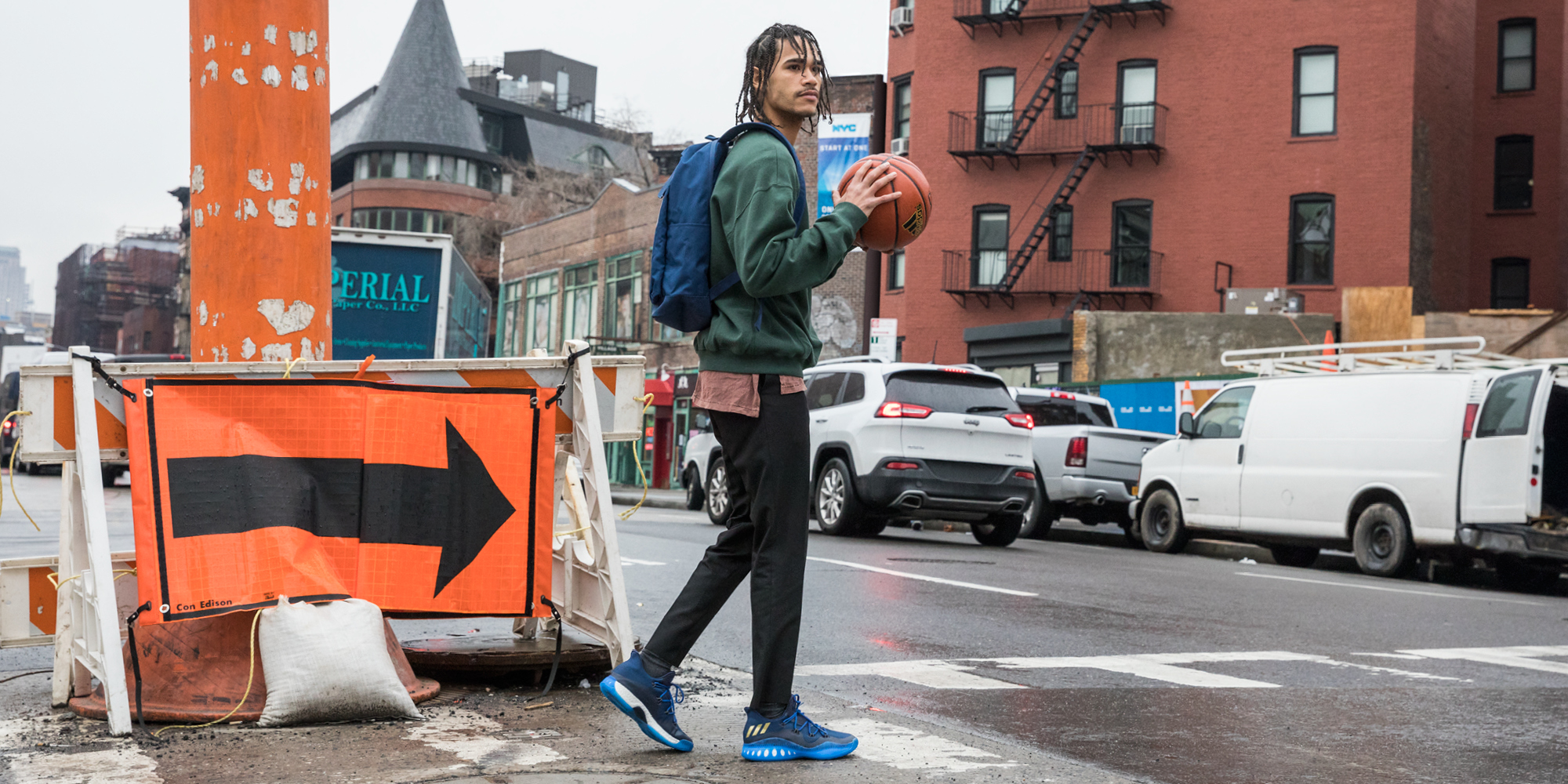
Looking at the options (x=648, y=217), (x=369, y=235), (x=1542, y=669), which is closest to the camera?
(x=1542, y=669)

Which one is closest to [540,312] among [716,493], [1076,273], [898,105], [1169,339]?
[898,105]

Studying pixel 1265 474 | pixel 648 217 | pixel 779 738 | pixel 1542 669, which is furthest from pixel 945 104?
pixel 779 738

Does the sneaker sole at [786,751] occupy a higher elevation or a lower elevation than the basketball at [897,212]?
lower

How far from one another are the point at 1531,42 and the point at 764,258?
1496 inches

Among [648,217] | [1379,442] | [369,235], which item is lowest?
[1379,442]

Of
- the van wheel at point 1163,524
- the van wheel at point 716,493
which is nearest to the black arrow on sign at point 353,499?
the van wheel at point 716,493

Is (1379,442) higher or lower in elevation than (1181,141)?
lower

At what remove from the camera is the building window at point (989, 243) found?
3516cm

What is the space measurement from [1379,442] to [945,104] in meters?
23.2

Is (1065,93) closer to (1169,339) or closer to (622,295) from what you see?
(1169,339)

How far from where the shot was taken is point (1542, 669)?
6.92m

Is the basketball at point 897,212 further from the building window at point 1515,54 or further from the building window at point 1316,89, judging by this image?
the building window at point 1515,54

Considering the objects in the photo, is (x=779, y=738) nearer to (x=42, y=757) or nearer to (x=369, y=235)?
(x=42, y=757)

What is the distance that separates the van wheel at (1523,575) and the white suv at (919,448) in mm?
4445
